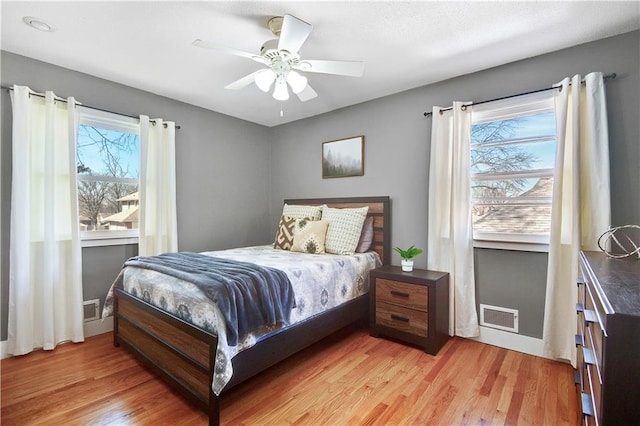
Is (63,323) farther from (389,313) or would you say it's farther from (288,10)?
(288,10)

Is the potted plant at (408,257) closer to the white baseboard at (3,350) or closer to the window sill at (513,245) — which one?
the window sill at (513,245)

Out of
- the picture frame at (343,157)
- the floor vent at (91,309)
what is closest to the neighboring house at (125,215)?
the floor vent at (91,309)

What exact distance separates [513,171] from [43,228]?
397 centimetres

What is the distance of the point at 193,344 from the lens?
68.7 inches

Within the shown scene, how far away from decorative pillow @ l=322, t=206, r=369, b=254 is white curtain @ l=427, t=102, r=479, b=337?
703mm

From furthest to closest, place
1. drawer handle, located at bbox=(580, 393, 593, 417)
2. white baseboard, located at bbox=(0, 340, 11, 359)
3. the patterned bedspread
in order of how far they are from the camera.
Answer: white baseboard, located at bbox=(0, 340, 11, 359)
the patterned bedspread
drawer handle, located at bbox=(580, 393, 593, 417)

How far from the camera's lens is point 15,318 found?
238 cm

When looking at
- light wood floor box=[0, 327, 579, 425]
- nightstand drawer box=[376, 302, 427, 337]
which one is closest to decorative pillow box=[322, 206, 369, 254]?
nightstand drawer box=[376, 302, 427, 337]

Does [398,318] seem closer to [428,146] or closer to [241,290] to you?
[241,290]

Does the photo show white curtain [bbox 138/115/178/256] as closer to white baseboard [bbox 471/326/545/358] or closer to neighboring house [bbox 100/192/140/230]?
neighboring house [bbox 100/192/140/230]

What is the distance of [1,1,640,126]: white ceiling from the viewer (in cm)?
186

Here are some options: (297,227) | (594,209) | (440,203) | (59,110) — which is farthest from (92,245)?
(594,209)

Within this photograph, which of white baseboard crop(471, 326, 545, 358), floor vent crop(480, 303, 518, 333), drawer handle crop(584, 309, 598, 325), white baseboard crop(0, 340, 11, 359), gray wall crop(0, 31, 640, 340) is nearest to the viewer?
drawer handle crop(584, 309, 598, 325)

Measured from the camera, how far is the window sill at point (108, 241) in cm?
280
